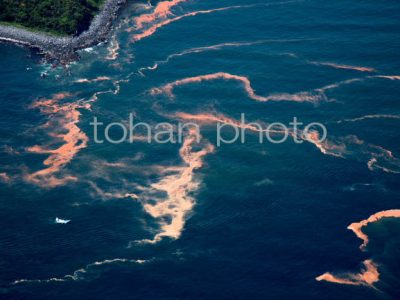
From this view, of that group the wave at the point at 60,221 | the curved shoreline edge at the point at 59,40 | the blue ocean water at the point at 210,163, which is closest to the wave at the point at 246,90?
the blue ocean water at the point at 210,163

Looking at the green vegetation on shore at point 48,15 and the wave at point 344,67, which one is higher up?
the green vegetation on shore at point 48,15

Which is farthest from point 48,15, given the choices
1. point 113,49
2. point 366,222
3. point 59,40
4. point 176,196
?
point 366,222

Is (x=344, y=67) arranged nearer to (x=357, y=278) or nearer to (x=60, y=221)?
(x=357, y=278)

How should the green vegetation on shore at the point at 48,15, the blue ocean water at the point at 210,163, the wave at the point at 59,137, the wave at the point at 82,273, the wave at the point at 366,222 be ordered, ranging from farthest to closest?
the green vegetation on shore at the point at 48,15
the wave at the point at 59,137
the wave at the point at 366,222
the blue ocean water at the point at 210,163
the wave at the point at 82,273

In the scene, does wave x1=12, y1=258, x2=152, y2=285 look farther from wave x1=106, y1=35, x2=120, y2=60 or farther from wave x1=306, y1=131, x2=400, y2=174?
wave x1=106, y1=35, x2=120, y2=60

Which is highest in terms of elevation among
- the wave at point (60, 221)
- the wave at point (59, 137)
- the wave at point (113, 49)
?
the wave at point (113, 49)

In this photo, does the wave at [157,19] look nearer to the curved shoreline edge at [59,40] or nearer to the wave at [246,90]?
the curved shoreline edge at [59,40]
